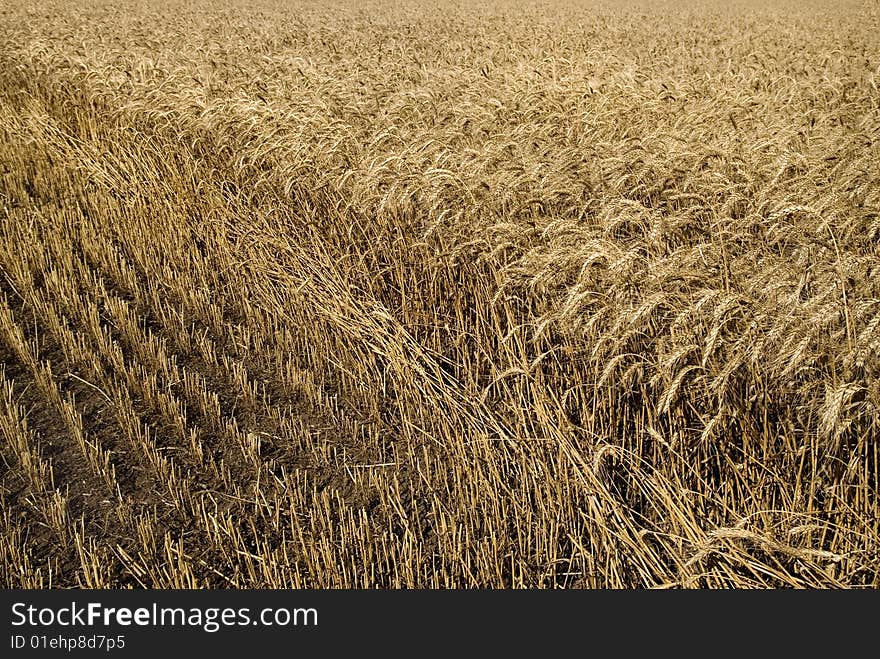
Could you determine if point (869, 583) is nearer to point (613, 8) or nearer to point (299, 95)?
point (299, 95)

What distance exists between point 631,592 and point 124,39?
10.3m

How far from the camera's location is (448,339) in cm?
334

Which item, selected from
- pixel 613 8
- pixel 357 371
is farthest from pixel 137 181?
pixel 613 8

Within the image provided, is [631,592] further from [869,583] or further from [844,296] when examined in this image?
[844,296]

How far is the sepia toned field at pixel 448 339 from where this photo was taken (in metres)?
2.23

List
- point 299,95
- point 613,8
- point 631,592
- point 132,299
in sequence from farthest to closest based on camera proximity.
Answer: point 613,8, point 299,95, point 132,299, point 631,592

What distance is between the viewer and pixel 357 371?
10.6 feet

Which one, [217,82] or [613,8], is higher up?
[613,8]

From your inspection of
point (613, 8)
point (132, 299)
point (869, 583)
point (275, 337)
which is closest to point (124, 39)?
point (132, 299)

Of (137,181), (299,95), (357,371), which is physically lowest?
(357,371)

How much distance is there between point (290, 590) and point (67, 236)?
316 centimetres

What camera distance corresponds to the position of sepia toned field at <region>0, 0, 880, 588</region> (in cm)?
223

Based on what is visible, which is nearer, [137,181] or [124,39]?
[137,181]

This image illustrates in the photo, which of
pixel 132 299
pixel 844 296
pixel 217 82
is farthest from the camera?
pixel 217 82
